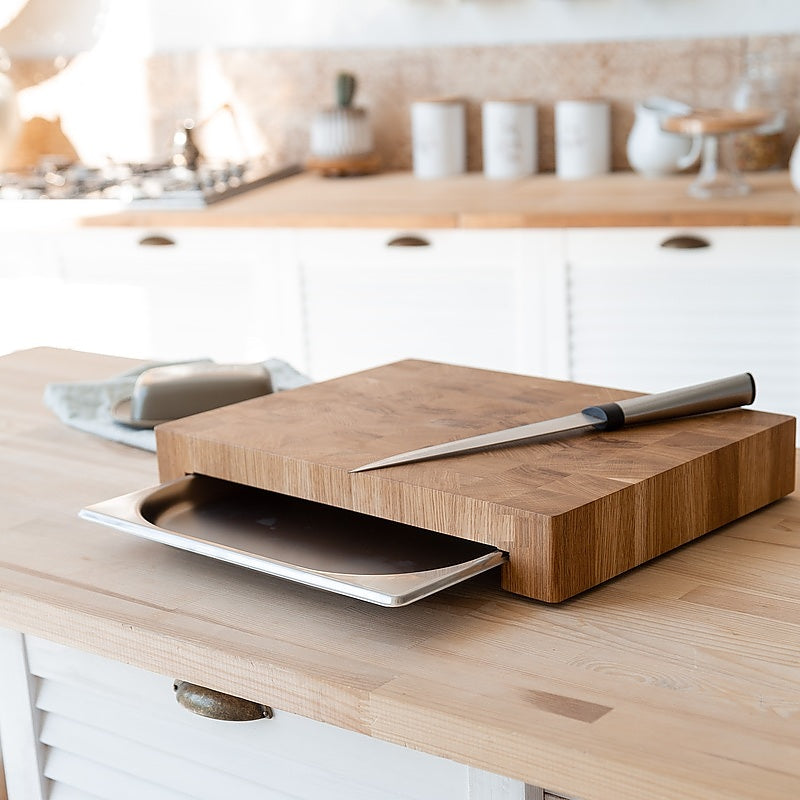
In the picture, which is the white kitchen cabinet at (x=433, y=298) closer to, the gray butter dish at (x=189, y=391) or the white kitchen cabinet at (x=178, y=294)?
the white kitchen cabinet at (x=178, y=294)

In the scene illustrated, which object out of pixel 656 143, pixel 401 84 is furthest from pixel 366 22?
pixel 656 143

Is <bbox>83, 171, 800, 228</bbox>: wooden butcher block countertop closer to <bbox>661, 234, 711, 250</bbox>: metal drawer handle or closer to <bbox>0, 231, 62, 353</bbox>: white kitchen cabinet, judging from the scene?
<bbox>661, 234, 711, 250</bbox>: metal drawer handle

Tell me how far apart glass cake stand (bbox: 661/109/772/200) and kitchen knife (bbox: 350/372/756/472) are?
1.70 m

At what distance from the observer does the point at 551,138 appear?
10.7 ft

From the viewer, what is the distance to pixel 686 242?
96.2 inches

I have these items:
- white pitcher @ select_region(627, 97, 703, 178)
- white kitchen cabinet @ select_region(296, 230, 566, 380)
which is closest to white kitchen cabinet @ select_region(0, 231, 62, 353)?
white kitchen cabinet @ select_region(296, 230, 566, 380)

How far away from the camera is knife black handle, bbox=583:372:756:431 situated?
37.6 inches

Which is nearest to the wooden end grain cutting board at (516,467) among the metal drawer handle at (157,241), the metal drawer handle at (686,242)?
the metal drawer handle at (686,242)

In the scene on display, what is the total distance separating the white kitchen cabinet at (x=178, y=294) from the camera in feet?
9.29

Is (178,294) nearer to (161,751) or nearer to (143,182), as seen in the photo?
(143,182)

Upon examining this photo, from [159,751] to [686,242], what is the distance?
70.7 inches

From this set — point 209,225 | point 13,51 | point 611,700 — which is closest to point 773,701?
point 611,700

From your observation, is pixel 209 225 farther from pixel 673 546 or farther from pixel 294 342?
pixel 673 546

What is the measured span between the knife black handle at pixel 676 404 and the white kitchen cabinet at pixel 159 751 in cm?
32
